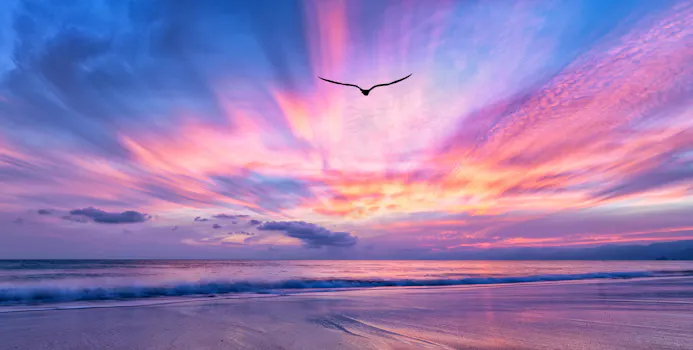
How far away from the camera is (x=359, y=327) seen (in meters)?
12.1

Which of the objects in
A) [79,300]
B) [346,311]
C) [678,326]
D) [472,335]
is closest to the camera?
[472,335]

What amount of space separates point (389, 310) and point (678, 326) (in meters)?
9.74

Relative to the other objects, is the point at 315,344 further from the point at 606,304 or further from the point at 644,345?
the point at 606,304

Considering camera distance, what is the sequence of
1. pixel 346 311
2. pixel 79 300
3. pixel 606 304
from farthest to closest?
pixel 79 300
pixel 606 304
pixel 346 311

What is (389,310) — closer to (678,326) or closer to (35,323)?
(678,326)

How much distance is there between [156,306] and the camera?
18.1 meters

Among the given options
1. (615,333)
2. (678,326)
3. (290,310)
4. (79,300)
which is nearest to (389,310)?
(290,310)

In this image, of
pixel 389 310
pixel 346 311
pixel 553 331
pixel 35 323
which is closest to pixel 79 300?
pixel 35 323

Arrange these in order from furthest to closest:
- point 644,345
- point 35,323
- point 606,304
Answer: point 606,304
point 35,323
point 644,345

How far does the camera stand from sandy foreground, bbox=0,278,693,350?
9727 mm

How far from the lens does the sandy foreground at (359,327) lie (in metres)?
9.73

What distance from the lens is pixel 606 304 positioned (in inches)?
701

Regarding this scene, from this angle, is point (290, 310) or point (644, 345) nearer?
point (644, 345)

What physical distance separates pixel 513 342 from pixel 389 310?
23.5 ft
